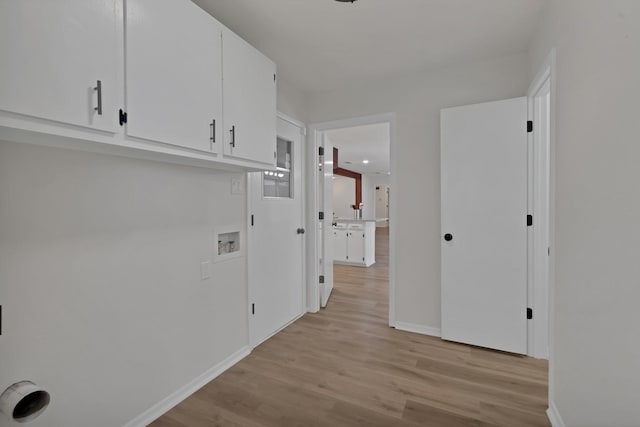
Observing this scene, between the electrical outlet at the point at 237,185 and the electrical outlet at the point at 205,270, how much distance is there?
0.60 metres

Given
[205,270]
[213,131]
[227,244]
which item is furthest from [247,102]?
[205,270]

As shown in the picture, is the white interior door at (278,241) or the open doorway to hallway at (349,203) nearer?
the white interior door at (278,241)

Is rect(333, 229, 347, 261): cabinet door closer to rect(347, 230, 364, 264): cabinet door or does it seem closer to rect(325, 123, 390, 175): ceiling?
rect(347, 230, 364, 264): cabinet door

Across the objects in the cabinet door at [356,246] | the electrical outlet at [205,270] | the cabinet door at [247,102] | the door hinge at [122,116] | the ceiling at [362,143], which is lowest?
the cabinet door at [356,246]

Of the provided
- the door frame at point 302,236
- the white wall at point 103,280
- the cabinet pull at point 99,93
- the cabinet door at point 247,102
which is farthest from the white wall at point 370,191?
the cabinet pull at point 99,93

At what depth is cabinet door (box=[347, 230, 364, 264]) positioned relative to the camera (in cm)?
591

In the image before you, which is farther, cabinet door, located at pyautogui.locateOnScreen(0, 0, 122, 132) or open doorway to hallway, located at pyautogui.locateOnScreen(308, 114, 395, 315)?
open doorway to hallway, located at pyautogui.locateOnScreen(308, 114, 395, 315)

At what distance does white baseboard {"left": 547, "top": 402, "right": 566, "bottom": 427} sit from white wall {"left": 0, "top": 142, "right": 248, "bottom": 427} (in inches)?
84.8

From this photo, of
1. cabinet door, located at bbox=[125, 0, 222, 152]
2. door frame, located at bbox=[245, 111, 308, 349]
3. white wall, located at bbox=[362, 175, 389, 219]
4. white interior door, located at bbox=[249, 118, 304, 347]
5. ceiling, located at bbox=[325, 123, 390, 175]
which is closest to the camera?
cabinet door, located at bbox=[125, 0, 222, 152]

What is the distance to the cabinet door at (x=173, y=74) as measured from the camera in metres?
1.32

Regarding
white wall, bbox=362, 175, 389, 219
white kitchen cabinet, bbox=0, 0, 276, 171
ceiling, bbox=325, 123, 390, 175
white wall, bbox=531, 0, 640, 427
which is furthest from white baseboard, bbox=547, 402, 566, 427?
white wall, bbox=362, 175, 389, 219

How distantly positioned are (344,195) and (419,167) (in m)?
8.44

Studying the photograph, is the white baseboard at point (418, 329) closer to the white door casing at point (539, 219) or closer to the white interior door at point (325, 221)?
the white door casing at point (539, 219)

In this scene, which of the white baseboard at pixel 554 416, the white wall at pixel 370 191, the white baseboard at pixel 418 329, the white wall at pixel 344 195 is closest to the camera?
the white baseboard at pixel 554 416
